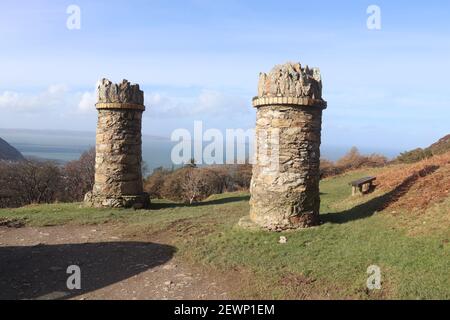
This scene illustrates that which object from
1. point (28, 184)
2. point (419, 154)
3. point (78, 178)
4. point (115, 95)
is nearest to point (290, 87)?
point (115, 95)

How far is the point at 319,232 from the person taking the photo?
1000cm

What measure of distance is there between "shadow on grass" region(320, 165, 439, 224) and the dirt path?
437 cm

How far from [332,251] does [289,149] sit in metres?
2.79

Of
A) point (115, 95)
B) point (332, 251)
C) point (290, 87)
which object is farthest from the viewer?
point (115, 95)

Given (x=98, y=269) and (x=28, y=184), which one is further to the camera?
(x=28, y=184)

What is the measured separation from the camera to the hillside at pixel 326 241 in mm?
7035

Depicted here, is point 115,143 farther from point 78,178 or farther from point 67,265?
point 78,178

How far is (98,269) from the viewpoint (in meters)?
8.74

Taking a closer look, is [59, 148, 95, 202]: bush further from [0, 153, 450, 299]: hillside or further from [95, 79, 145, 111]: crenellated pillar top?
[95, 79, 145, 111]: crenellated pillar top

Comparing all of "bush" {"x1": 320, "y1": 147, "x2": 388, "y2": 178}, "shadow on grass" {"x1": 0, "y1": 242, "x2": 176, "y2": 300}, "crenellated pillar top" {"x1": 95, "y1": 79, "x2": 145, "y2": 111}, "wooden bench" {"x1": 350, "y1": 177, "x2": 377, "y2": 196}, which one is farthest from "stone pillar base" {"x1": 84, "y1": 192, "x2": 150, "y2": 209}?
"bush" {"x1": 320, "y1": 147, "x2": 388, "y2": 178}

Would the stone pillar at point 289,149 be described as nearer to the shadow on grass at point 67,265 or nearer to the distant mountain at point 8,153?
the shadow on grass at point 67,265

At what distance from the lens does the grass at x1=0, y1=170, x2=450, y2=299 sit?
22.7 ft
